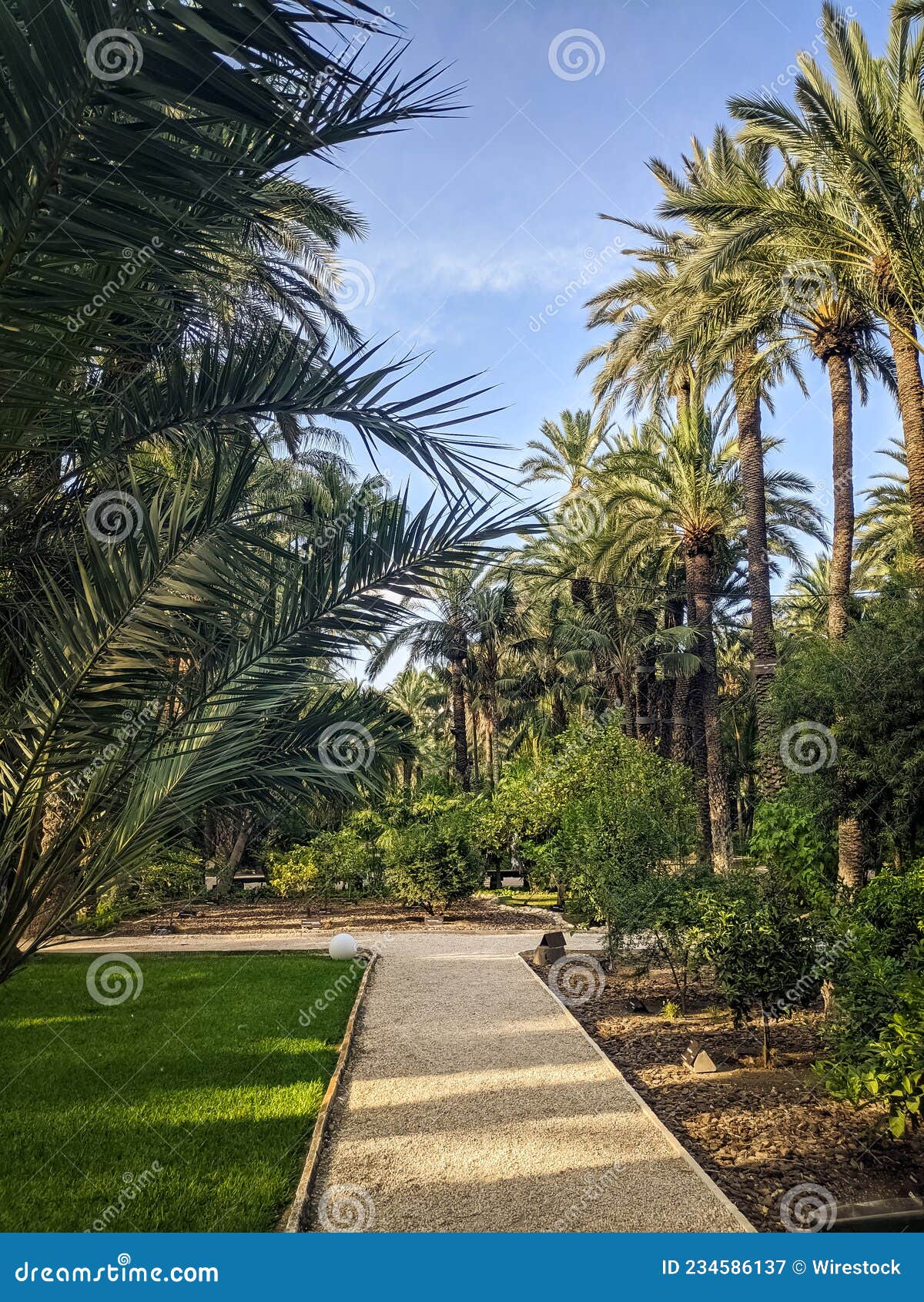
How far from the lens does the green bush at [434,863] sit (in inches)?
677

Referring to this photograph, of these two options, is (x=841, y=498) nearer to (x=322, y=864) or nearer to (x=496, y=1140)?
(x=496, y=1140)

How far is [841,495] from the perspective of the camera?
13.3 m

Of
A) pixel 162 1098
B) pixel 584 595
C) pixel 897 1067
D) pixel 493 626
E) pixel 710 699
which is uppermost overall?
pixel 584 595

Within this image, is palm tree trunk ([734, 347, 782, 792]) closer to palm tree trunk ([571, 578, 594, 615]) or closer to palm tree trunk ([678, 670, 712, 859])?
palm tree trunk ([678, 670, 712, 859])

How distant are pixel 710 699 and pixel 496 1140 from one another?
1738cm

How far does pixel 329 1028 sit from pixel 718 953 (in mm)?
4034

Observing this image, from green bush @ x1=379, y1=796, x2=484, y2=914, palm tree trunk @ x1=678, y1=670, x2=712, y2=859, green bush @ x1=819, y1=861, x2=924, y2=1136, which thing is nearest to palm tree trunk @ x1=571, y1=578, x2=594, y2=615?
palm tree trunk @ x1=678, y1=670, x2=712, y2=859

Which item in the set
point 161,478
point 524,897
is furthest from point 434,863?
point 161,478

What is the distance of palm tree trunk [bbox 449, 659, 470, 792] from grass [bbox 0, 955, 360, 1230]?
15.2 meters

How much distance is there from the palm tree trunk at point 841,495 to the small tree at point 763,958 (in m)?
6.61

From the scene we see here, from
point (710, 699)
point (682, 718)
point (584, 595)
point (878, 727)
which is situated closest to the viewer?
point (878, 727)

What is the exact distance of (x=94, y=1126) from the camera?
18.1 feet
